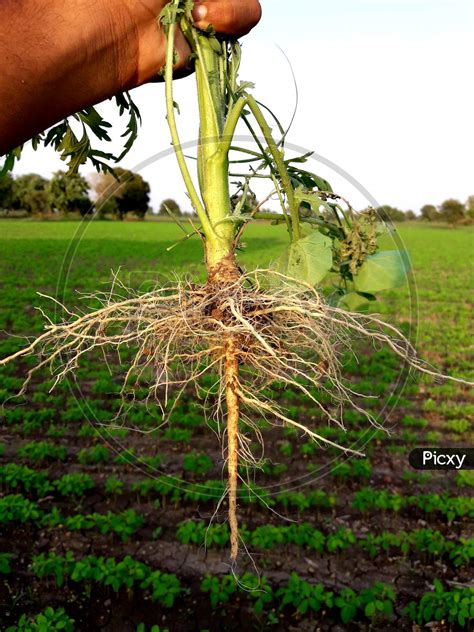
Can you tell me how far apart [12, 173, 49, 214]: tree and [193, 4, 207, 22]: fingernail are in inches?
1393

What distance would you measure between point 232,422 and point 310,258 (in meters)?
0.73

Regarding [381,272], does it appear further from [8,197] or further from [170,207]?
[8,197]

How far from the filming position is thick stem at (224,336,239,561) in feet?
7.06

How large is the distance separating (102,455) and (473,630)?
3389 millimetres

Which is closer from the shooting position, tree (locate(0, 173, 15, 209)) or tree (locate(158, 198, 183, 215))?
tree (locate(158, 198, 183, 215))

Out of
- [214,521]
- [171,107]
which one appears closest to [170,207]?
[171,107]

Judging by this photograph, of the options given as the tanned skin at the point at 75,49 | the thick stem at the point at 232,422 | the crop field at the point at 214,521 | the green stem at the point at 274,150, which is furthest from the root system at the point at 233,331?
the tanned skin at the point at 75,49

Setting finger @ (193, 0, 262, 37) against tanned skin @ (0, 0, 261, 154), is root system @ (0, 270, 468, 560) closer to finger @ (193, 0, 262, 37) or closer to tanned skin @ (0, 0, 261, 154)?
tanned skin @ (0, 0, 261, 154)

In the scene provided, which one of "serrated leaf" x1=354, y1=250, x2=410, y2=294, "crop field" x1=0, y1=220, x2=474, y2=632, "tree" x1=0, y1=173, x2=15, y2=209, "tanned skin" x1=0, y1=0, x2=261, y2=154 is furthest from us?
"tree" x1=0, y1=173, x2=15, y2=209

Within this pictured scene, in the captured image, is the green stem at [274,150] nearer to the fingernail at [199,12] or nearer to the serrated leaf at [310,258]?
the serrated leaf at [310,258]

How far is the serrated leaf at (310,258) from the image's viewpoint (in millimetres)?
1993

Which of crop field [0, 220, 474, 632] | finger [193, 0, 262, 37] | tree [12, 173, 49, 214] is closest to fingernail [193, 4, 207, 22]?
finger [193, 0, 262, 37]

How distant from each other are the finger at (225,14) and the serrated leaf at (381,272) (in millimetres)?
940

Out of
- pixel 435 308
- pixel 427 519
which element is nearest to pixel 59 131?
pixel 427 519
